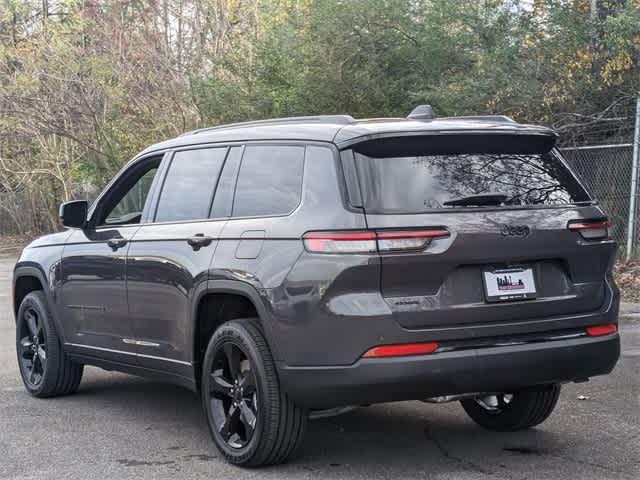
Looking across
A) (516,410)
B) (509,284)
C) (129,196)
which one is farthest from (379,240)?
(129,196)

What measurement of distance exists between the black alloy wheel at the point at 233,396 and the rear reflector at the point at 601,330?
5.91ft

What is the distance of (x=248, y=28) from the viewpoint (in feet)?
81.2

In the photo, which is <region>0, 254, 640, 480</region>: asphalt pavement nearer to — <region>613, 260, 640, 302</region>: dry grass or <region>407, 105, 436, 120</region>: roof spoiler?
<region>407, 105, 436, 120</region>: roof spoiler

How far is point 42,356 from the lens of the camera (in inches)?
328

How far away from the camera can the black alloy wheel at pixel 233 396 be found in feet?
19.4

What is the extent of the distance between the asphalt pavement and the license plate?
3.03ft

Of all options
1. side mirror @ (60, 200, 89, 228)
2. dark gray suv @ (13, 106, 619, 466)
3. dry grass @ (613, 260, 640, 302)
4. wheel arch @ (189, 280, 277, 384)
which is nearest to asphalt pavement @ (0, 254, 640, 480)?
dark gray suv @ (13, 106, 619, 466)

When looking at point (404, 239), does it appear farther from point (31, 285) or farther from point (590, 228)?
point (31, 285)

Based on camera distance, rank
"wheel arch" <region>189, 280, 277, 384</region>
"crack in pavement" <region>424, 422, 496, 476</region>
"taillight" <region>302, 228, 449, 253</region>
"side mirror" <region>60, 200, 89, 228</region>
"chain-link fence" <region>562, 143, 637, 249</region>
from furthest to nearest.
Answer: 1. "chain-link fence" <region>562, 143, 637, 249</region>
2. "side mirror" <region>60, 200, 89, 228</region>
3. "crack in pavement" <region>424, 422, 496, 476</region>
4. "wheel arch" <region>189, 280, 277, 384</region>
5. "taillight" <region>302, 228, 449, 253</region>

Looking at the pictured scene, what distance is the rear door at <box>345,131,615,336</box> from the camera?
5379 millimetres

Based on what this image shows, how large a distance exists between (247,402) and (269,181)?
3.95 ft

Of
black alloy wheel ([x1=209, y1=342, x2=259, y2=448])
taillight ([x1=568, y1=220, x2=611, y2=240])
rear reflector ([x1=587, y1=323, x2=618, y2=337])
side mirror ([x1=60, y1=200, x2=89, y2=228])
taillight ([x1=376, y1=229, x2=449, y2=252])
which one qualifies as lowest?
black alloy wheel ([x1=209, y1=342, x2=259, y2=448])

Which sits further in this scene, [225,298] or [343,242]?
[225,298]

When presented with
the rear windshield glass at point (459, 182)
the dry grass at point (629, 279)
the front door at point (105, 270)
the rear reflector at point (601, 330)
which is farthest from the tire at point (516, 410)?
the dry grass at point (629, 279)
